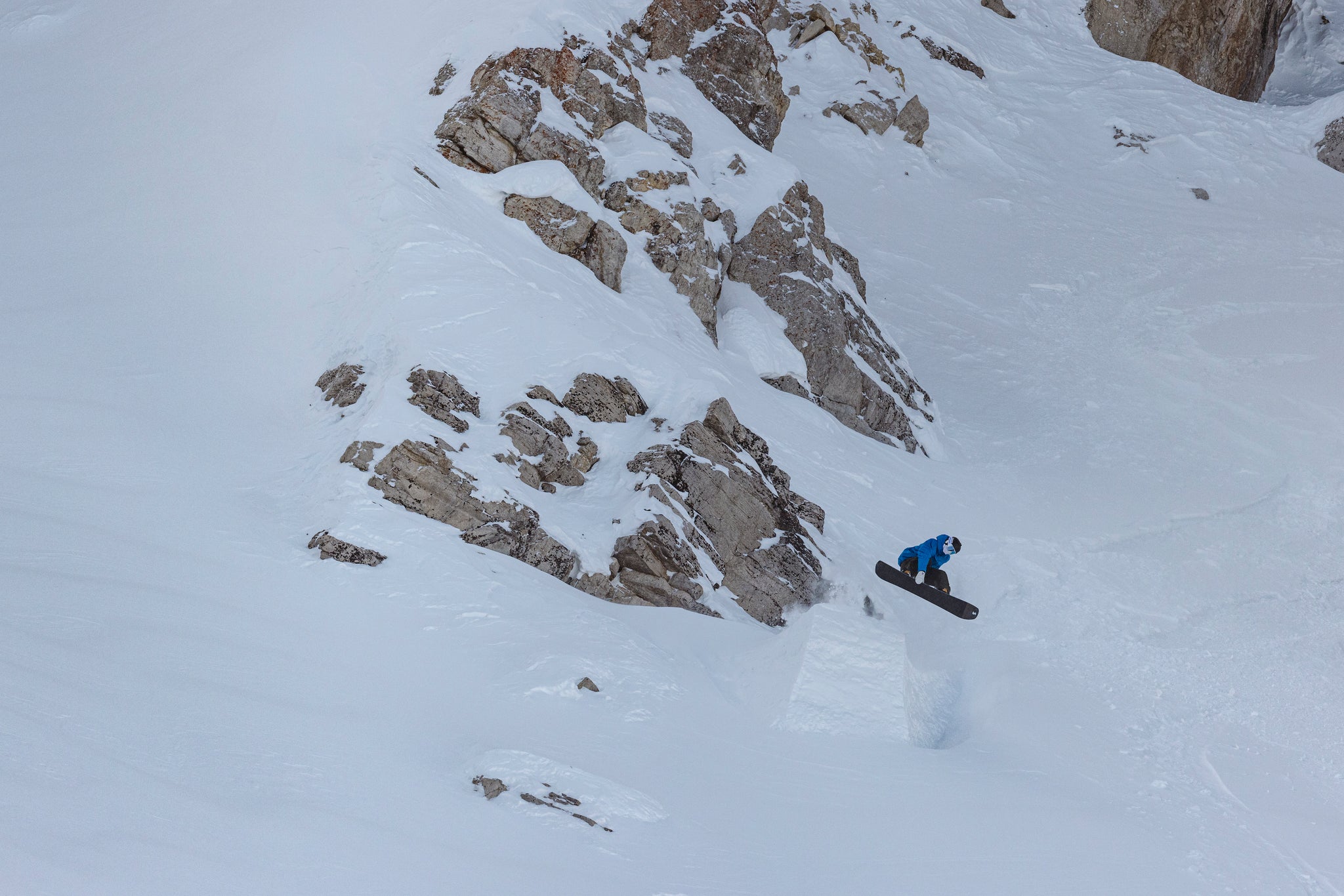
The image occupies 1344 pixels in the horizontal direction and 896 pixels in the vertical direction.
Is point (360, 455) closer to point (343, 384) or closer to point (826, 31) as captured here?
point (343, 384)

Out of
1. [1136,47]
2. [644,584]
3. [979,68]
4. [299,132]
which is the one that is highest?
[1136,47]

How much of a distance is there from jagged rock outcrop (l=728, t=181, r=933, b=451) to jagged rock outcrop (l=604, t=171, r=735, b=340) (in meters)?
1.40

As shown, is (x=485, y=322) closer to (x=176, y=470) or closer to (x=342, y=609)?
(x=176, y=470)

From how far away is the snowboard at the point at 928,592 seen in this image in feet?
37.3

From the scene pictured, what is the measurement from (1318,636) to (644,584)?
974 centimetres

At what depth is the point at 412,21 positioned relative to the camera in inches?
686

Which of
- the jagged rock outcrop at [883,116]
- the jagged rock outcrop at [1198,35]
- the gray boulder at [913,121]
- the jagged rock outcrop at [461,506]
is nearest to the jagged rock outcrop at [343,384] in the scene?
the jagged rock outcrop at [461,506]

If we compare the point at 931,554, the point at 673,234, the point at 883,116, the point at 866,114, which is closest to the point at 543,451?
the point at 931,554

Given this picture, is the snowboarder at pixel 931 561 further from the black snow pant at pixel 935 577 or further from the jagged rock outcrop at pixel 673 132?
the jagged rock outcrop at pixel 673 132

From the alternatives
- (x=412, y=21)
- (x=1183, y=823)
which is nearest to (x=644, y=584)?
(x=1183, y=823)

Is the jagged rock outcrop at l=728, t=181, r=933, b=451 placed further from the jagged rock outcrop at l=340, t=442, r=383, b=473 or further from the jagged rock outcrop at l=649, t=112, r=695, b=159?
the jagged rock outcrop at l=340, t=442, r=383, b=473

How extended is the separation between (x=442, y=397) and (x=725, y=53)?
47.2 ft

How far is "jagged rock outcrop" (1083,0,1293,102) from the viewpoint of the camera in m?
32.8

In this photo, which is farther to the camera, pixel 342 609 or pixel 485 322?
pixel 485 322
